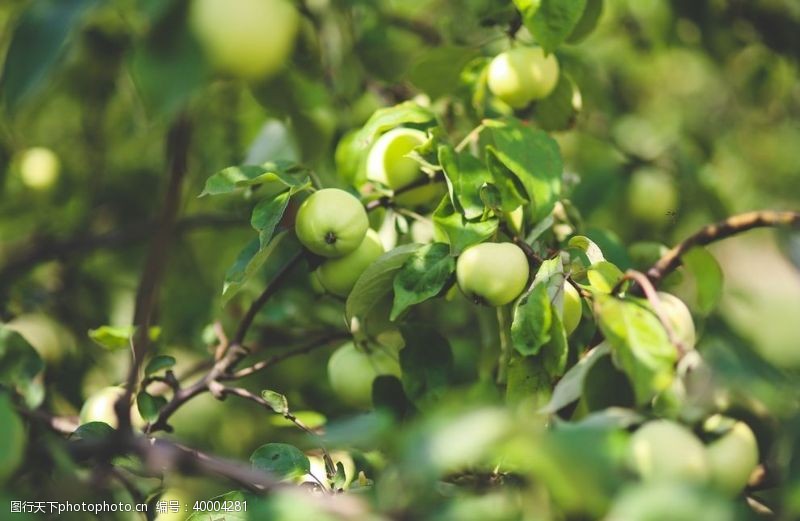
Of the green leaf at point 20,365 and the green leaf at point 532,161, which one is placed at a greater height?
the green leaf at point 532,161

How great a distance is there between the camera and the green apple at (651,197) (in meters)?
1.64

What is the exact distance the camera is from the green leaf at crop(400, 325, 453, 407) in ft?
3.46

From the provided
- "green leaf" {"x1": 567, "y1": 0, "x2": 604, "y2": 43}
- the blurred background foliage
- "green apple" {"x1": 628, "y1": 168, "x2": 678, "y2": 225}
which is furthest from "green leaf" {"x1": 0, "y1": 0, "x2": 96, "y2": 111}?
"green apple" {"x1": 628, "y1": 168, "x2": 678, "y2": 225}

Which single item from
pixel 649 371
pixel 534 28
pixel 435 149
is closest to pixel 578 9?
pixel 534 28

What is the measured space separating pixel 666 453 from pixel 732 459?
0.34 ft

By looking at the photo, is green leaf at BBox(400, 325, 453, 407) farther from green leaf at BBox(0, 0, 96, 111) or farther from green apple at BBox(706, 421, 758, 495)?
green leaf at BBox(0, 0, 96, 111)

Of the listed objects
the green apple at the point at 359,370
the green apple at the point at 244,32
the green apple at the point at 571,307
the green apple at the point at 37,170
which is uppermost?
the green apple at the point at 244,32

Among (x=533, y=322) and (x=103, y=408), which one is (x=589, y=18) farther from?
(x=103, y=408)

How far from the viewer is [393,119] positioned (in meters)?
1.09

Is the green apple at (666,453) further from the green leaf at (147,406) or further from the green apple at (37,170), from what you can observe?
the green apple at (37,170)

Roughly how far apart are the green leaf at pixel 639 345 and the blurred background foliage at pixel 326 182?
0.05m

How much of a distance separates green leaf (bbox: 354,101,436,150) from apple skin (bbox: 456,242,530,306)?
233 millimetres

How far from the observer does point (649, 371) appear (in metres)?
0.74

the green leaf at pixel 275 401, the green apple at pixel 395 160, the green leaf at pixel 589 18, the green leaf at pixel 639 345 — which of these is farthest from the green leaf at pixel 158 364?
the green leaf at pixel 589 18
